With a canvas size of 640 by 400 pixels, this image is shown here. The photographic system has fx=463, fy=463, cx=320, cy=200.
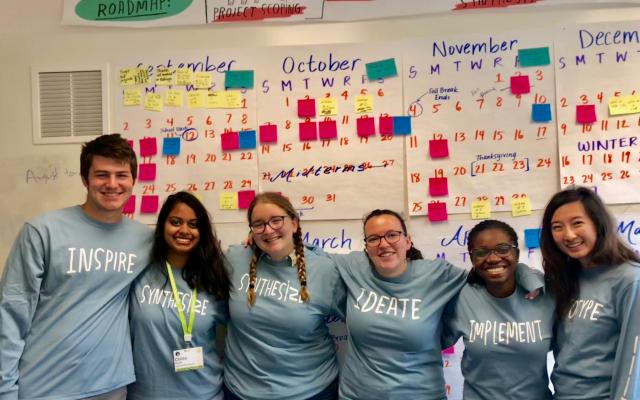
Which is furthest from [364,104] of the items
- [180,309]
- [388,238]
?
[180,309]

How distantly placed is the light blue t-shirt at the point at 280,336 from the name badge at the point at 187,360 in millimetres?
132

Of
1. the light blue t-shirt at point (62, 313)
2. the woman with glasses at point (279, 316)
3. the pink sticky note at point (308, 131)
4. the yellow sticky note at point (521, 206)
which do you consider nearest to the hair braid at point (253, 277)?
the woman with glasses at point (279, 316)

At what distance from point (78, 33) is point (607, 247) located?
8.02ft

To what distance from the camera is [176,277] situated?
1809mm

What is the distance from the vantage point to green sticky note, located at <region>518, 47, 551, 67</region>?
2.05 metres

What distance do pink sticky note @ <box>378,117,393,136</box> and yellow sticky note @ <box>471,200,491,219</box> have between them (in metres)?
0.50

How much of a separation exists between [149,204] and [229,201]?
0.39m

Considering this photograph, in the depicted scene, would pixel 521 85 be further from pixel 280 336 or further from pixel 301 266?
pixel 280 336

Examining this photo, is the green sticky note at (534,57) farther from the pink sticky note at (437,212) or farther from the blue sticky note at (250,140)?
the blue sticky note at (250,140)

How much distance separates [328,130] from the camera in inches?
84.3

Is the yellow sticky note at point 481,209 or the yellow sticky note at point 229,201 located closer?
the yellow sticky note at point 481,209

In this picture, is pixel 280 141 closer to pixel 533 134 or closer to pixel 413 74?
pixel 413 74

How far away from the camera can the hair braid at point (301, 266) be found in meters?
1.75

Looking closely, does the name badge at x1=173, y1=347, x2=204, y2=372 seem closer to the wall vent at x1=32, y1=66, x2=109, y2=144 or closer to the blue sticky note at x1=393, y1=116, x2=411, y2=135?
the wall vent at x1=32, y1=66, x2=109, y2=144
